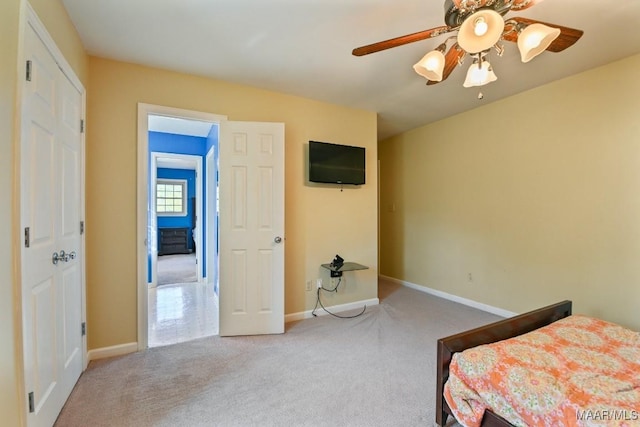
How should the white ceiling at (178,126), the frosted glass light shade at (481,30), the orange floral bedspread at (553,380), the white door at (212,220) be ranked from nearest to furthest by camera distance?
the orange floral bedspread at (553,380), the frosted glass light shade at (481,30), the white ceiling at (178,126), the white door at (212,220)

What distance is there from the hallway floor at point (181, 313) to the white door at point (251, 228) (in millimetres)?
435

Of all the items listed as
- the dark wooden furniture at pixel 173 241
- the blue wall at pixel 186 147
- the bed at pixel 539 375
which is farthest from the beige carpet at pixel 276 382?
the dark wooden furniture at pixel 173 241

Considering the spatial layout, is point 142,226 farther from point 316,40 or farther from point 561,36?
point 561,36

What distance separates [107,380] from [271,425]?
132 centimetres

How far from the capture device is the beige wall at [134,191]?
2.38 metres

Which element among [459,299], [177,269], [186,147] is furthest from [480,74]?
[177,269]

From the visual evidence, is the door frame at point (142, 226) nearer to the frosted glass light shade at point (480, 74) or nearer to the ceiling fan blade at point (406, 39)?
the ceiling fan blade at point (406, 39)

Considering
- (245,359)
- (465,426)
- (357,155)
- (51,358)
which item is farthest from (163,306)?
(465,426)

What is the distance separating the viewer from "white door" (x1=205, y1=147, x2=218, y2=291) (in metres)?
4.27

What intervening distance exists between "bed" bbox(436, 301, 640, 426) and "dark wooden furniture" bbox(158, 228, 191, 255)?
782 centimetres

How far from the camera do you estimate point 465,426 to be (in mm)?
1377

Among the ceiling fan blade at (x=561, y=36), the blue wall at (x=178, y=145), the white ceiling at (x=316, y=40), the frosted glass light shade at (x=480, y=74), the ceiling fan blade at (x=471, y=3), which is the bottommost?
the frosted glass light shade at (x=480, y=74)

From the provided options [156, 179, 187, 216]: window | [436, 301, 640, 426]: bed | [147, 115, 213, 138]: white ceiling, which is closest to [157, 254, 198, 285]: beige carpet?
[156, 179, 187, 216]: window

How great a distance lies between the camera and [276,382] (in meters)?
2.01
